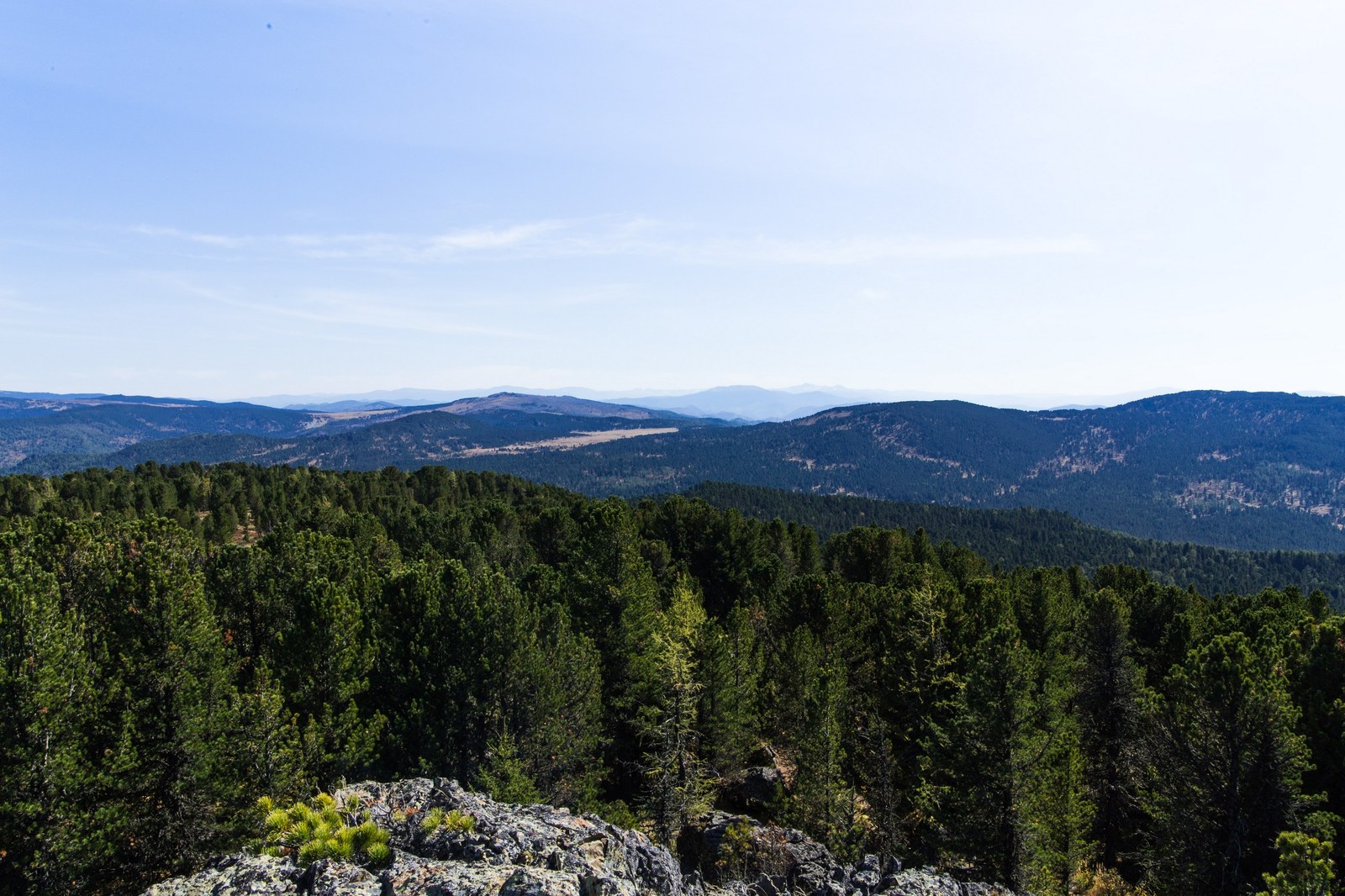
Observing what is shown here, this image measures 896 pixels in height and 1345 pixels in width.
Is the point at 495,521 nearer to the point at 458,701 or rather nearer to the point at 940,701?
the point at 458,701

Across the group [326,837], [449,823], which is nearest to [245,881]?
[326,837]

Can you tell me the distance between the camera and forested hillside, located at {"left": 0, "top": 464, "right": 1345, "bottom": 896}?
2323cm

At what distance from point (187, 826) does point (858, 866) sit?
2589cm

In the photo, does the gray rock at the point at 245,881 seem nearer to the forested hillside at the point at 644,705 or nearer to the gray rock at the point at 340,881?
the gray rock at the point at 340,881

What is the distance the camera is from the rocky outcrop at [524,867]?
1664 centimetres

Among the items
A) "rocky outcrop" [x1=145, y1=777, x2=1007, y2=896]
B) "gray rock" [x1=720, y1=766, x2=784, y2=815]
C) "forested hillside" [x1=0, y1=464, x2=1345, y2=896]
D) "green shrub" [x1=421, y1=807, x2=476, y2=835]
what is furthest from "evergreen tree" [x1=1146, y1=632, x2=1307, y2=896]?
"green shrub" [x1=421, y1=807, x2=476, y2=835]

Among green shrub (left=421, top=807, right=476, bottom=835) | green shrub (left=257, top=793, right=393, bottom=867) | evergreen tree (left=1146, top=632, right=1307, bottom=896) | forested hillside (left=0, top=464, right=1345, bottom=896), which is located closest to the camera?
green shrub (left=257, top=793, right=393, bottom=867)

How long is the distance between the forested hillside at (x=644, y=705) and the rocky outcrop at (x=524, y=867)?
17.7 feet

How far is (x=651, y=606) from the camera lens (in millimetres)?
46125

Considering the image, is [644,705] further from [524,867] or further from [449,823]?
[524,867]

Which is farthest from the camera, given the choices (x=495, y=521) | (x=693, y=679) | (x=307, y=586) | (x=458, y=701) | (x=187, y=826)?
(x=495, y=521)

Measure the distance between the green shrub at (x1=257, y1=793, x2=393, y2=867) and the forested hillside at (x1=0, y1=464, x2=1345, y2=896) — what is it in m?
6.82

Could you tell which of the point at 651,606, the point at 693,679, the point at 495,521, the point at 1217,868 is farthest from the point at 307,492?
the point at 1217,868

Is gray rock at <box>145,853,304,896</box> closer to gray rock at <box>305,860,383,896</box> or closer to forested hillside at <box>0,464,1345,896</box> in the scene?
gray rock at <box>305,860,383,896</box>
